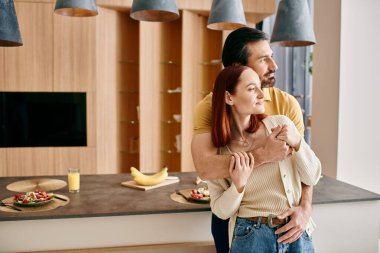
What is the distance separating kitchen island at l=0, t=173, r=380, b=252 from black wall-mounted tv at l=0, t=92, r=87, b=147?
240cm

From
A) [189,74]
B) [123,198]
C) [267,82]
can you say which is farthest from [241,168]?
[189,74]

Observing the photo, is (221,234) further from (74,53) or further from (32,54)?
(32,54)

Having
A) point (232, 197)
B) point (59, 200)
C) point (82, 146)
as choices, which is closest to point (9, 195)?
point (59, 200)

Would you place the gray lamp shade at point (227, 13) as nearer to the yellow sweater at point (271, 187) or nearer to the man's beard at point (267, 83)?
the man's beard at point (267, 83)

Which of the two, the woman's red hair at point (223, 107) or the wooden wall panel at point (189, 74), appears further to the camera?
the wooden wall panel at point (189, 74)

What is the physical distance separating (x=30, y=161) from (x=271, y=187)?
12.5 feet

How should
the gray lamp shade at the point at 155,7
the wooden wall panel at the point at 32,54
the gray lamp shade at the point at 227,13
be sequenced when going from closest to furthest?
the gray lamp shade at the point at 155,7
the gray lamp shade at the point at 227,13
the wooden wall panel at the point at 32,54

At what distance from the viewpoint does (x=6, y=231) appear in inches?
80.0

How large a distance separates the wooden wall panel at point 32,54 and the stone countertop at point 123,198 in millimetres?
2163

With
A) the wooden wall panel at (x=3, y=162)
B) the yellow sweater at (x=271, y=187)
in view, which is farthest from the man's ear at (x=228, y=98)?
the wooden wall panel at (x=3, y=162)

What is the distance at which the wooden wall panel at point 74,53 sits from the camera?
188 inches

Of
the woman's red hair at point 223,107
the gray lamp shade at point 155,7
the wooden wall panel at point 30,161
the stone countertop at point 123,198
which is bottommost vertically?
the wooden wall panel at point 30,161

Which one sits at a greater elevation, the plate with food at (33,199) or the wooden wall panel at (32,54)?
the wooden wall panel at (32,54)

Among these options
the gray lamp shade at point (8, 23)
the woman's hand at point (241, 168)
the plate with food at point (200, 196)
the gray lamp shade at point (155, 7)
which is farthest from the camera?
the gray lamp shade at point (155, 7)
